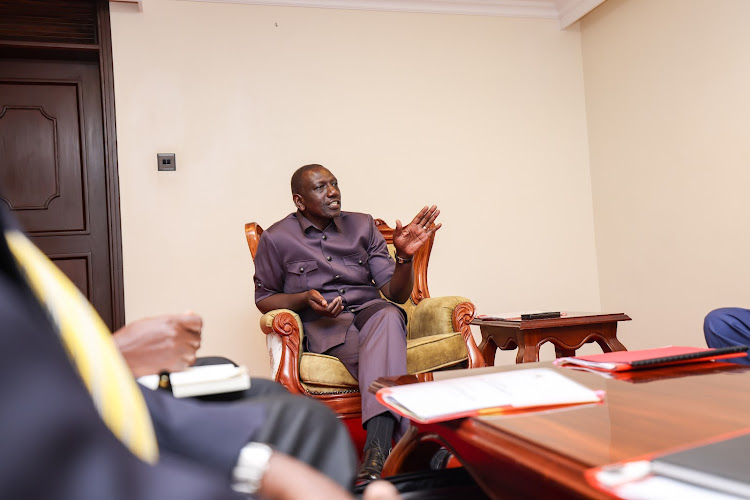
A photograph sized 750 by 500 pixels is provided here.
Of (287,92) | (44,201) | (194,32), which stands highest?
(194,32)

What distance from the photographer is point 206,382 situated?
40.9 inches

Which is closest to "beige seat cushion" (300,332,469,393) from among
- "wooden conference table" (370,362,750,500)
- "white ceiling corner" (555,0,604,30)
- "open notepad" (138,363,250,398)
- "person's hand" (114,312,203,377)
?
"wooden conference table" (370,362,750,500)

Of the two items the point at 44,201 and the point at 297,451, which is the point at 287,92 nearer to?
the point at 44,201

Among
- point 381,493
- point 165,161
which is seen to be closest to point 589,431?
point 381,493

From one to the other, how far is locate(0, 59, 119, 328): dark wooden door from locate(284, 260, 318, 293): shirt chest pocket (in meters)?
1.67

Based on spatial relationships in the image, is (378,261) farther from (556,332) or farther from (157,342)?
(157,342)

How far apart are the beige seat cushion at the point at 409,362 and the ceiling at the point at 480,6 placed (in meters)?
2.70

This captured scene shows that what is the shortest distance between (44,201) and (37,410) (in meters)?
4.33

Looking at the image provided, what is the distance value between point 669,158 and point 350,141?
2.10 metres

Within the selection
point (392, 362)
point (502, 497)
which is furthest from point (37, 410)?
point (392, 362)

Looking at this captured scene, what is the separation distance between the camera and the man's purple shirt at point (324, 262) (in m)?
3.03

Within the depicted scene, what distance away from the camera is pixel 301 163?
436 cm

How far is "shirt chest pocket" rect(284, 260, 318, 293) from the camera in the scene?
303 centimetres

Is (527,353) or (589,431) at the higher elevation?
(589,431)
